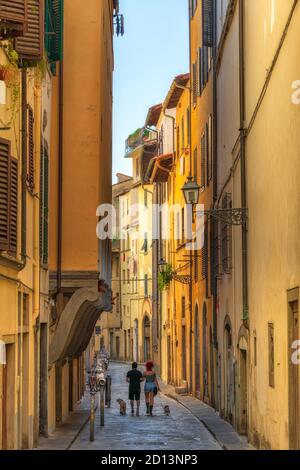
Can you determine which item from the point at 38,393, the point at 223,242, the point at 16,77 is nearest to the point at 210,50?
the point at 223,242

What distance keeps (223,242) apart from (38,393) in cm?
749

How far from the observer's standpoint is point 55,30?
72.4ft

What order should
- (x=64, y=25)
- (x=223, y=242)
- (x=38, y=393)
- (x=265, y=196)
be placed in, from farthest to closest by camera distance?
(x=223, y=242) → (x=64, y=25) → (x=38, y=393) → (x=265, y=196)

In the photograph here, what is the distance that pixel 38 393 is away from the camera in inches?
804

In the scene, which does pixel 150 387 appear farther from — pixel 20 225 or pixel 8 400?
pixel 8 400

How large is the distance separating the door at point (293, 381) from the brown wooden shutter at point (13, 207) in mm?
3792

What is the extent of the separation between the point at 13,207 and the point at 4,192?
3.38 ft

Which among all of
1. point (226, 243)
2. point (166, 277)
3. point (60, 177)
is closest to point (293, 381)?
point (60, 177)

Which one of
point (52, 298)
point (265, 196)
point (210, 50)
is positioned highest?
point (210, 50)

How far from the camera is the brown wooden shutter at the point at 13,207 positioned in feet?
48.4

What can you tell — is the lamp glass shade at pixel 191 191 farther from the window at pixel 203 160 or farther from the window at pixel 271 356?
the window at pixel 203 160

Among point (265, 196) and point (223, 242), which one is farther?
point (223, 242)

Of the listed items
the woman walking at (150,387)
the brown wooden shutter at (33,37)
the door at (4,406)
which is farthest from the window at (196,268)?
the brown wooden shutter at (33,37)

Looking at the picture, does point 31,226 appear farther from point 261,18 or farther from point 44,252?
point 261,18
